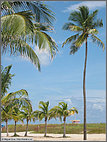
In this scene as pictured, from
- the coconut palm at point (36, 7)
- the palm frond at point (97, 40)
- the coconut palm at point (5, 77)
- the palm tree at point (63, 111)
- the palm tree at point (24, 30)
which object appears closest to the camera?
the palm tree at point (24, 30)

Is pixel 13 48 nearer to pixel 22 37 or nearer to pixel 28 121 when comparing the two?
pixel 22 37

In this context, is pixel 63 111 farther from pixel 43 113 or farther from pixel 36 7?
pixel 36 7

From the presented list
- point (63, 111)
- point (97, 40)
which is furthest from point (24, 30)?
point (63, 111)

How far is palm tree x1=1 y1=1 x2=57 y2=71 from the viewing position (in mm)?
3963

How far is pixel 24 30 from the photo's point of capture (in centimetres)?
386

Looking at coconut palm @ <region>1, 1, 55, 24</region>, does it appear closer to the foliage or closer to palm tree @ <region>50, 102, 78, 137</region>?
the foliage

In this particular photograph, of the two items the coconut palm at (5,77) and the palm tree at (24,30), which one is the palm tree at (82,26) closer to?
the coconut palm at (5,77)

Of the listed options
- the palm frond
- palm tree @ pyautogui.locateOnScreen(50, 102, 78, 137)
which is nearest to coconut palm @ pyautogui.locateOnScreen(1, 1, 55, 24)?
the palm frond

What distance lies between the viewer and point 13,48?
4895 millimetres

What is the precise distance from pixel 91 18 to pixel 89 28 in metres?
0.50

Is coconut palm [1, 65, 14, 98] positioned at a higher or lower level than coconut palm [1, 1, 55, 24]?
lower

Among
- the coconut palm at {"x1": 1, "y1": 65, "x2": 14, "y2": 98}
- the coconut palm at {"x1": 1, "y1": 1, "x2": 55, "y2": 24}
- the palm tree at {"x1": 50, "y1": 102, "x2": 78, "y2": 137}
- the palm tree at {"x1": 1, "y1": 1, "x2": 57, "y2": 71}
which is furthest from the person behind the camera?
the palm tree at {"x1": 50, "y1": 102, "x2": 78, "y2": 137}

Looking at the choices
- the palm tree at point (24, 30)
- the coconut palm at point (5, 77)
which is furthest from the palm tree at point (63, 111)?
the palm tree at point (24, 30)

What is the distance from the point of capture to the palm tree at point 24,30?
396cm
